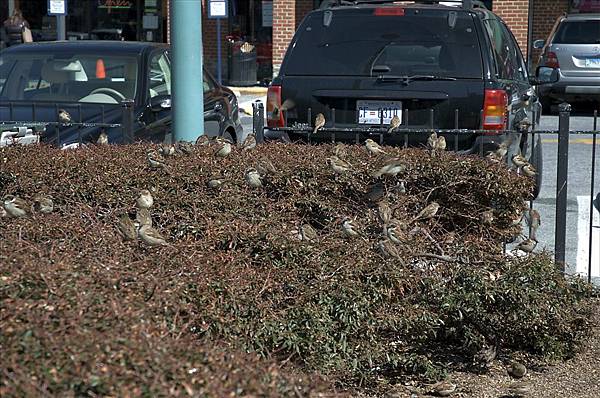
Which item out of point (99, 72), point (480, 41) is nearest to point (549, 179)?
point (480, 41)

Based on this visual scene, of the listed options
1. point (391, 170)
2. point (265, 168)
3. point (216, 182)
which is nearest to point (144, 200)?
point (216, 182)

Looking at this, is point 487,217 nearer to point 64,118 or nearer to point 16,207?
point 16,207

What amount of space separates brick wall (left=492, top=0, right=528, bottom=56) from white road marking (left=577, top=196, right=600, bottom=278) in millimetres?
10793

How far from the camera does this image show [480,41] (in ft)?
25.6

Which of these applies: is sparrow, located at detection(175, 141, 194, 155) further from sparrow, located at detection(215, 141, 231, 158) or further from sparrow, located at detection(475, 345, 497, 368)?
sparrow, located at detection(475, 345, 497, 368)

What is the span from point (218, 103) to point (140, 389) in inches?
294

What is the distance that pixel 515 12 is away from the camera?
65.5 ft

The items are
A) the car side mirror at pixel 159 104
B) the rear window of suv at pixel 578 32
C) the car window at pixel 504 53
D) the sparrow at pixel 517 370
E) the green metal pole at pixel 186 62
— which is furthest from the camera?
the rear window of suv at pixel 578 32

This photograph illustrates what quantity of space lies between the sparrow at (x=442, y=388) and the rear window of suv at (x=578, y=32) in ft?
44.7

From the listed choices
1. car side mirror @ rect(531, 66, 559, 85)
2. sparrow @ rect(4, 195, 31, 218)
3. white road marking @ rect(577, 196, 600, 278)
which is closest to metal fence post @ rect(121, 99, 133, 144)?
sparrow @ rect(4, 195, 31, 218)

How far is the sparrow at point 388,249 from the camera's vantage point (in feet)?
14.7

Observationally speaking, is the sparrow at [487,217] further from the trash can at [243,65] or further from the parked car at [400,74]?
the trash can at [243,65]

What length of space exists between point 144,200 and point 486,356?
181cm

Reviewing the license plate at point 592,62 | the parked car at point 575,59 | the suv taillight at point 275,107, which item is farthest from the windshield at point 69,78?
the license plate at point 592,62
